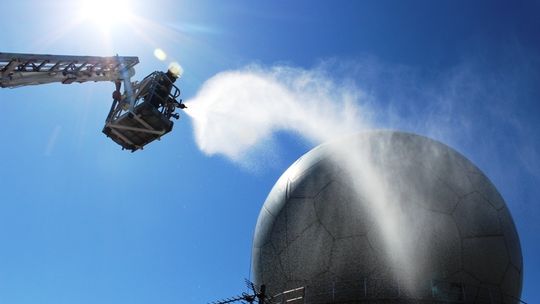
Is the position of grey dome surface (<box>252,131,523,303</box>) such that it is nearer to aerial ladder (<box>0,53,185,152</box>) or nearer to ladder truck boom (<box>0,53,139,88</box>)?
aerial ladder (<box>0,53,185,152</box>)

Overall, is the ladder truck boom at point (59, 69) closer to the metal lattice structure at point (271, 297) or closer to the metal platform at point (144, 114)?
the metal platform at point (144, 114)

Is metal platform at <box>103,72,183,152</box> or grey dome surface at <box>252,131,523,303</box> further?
metal platform at <box>103,72,183,152</box>

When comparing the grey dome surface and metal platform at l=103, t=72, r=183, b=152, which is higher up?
metal platform at l=103, t=72, r=183, b=152

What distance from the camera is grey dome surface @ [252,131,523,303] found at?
10.0 meters

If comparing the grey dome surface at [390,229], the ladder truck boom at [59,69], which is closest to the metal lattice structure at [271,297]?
the grey dome surface at [390,229]

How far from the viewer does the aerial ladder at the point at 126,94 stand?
12578 millimetres

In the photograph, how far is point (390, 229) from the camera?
10180 mm

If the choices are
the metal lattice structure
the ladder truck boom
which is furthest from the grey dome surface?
the ladder truck boom

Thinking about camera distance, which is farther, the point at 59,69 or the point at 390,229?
the point at 59,69

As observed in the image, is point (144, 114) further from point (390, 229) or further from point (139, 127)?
point (390, 229)

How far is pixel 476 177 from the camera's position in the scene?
11727 mm

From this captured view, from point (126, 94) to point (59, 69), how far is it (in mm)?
1791

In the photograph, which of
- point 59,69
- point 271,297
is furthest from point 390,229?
point 59,69

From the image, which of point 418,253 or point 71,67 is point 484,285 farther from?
point 71,67
